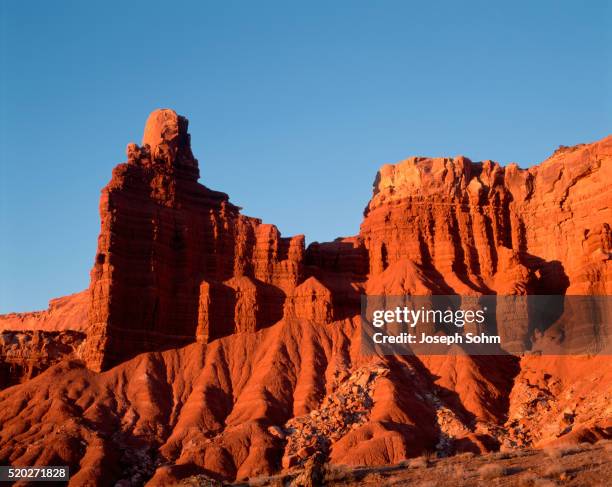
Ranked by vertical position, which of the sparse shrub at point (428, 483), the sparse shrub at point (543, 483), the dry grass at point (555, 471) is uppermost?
the dry grass at point (555, 471)

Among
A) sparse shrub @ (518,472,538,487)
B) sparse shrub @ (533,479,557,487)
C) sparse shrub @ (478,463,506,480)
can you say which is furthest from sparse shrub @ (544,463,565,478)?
sparse shrub @ (478,463,506,480)

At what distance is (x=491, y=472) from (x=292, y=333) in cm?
6426

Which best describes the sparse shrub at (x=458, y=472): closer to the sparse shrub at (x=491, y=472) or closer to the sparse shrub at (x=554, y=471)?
the sparse shrub at (x=491, y=472)

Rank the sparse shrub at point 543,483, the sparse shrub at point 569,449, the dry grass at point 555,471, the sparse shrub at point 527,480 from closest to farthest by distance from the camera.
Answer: the sparse shrub at point 543,483 < the sparse shrub at point 527,480 < the dry grass at point 555,471 < the sparse shrub at point 569,449

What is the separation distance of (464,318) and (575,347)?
37.1 feet

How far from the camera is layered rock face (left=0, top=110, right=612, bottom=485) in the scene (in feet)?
247

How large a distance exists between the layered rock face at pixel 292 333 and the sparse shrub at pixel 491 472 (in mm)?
36106

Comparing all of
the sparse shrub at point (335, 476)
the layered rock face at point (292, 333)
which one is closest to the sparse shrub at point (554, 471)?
the sparse shrub at point (335, 476)

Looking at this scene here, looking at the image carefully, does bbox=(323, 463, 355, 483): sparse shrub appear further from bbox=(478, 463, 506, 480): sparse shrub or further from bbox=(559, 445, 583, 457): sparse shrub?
bbox=(559, 445, 583, 457): sparse shrub

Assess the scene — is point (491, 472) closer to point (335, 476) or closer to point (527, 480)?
point (527, 480)

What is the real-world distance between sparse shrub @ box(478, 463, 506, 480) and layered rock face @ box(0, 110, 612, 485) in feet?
118

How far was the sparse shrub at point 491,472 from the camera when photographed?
31.8 m

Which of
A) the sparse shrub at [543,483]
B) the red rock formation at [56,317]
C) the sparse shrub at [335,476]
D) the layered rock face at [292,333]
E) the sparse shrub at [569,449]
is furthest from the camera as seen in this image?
the red rock formation at [56,317]

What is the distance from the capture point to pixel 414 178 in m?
108
